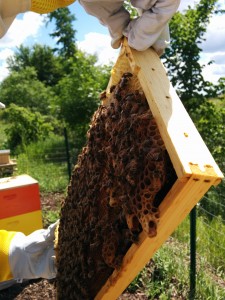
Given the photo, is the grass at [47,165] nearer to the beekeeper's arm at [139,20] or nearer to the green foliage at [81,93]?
the green foliage at [81,93]

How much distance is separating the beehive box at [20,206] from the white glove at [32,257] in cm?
163

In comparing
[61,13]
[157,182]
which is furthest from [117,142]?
[61,13]

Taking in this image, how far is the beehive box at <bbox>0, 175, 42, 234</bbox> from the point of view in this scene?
3.66m

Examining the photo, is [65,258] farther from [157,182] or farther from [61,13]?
[61,13]

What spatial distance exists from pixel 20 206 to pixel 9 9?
2.62 metres

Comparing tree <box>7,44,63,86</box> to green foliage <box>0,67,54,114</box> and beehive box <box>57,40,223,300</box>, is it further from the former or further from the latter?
beehive box <box>57,40,223,300</box>

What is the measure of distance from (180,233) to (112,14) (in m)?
3.40

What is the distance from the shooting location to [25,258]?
1983mm

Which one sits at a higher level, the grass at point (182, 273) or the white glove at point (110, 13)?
the white glove at point (110, 13)

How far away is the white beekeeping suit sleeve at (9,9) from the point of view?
1.45 m

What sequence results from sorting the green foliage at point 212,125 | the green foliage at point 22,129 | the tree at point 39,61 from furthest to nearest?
the tree at point 39,61, the green foliage at point 22,129, the green foliage at point 212,125

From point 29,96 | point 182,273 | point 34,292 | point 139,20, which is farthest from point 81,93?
point 29,96

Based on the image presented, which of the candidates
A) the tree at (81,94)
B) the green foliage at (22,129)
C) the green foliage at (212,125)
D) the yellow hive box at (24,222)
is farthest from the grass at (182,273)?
the green foliage at (22,129)

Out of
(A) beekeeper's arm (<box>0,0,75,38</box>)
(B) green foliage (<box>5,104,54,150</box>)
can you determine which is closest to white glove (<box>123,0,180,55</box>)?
(A) beekeeper's arm (<box>0,0,75,38</box>)
